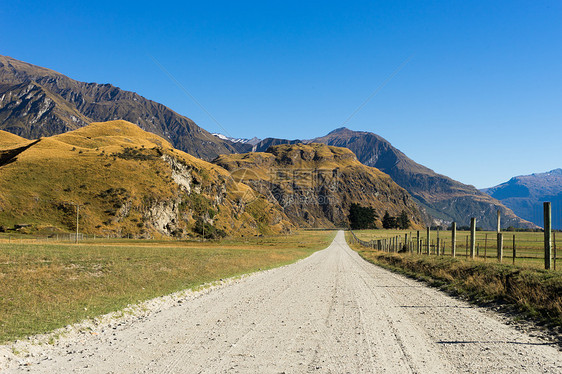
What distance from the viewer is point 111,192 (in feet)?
320

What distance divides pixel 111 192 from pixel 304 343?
99.7 m

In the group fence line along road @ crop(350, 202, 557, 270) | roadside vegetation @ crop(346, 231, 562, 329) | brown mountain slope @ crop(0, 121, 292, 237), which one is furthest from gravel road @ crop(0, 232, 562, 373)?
brown mountain slope @ crop(0, 121, 292, 237)

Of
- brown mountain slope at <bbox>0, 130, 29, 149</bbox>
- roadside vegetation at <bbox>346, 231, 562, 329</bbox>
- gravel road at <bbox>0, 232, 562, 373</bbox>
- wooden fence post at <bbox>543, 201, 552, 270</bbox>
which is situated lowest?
gravel road at <bbox>0, 232, 562, 373</bbox>

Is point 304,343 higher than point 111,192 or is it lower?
lower

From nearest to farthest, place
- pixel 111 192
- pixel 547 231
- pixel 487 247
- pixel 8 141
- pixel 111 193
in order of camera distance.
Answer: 1. pixel 547 231
2. pixel 487 247
3. pixel 111 193
4. pixel 111 192
5. pixel 8 141

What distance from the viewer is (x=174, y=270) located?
2514 centimetres

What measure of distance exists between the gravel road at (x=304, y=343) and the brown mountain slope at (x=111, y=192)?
79511mm

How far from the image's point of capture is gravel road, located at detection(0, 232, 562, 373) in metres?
7.05

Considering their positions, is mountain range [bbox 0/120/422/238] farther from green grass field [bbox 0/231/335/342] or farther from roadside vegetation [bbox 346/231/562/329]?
roadside vegetation [bbox 346/231/562/329]

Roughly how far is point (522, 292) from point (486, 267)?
5335mm

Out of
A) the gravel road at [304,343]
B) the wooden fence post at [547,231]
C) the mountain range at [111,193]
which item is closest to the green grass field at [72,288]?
the gravel road at [304,343]

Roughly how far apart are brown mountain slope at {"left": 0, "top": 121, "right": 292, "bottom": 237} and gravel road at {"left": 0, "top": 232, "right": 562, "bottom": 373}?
261 feet

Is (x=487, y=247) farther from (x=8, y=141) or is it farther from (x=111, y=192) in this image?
(x=8, y=141)

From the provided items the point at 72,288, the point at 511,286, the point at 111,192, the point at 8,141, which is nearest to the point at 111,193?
the point at 111,192
